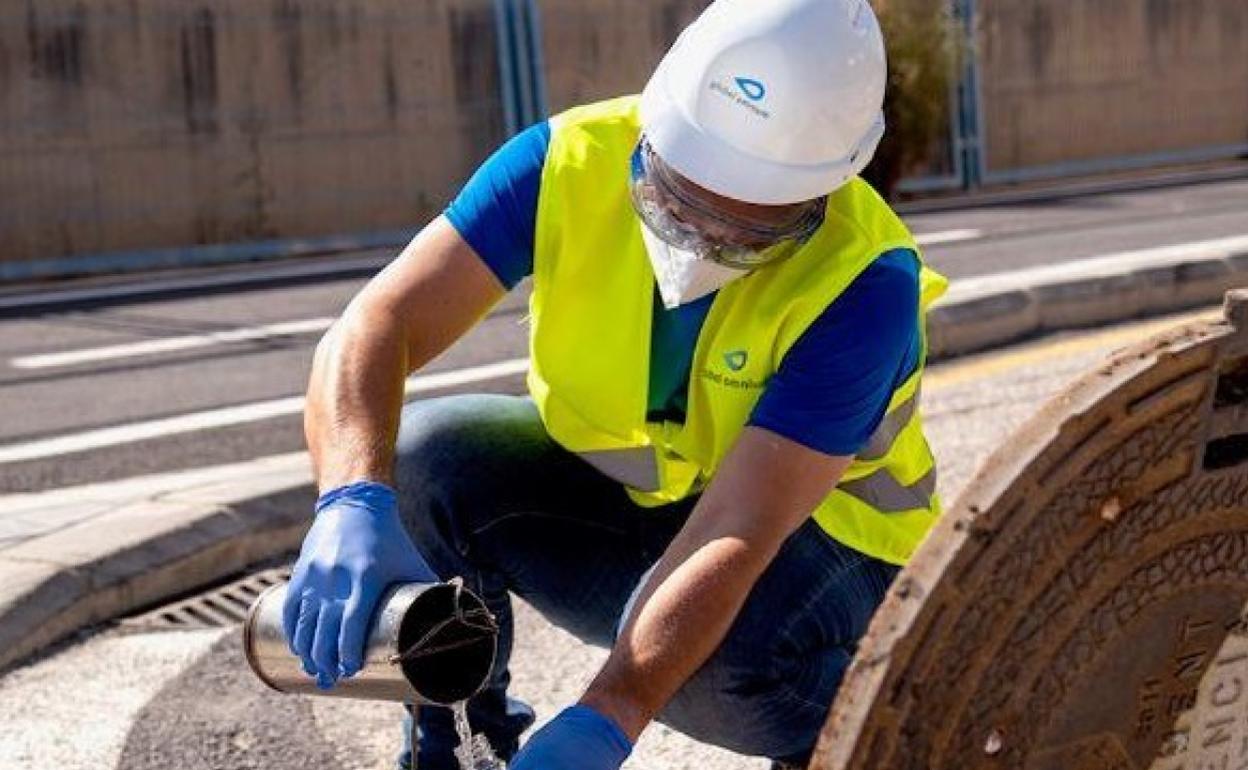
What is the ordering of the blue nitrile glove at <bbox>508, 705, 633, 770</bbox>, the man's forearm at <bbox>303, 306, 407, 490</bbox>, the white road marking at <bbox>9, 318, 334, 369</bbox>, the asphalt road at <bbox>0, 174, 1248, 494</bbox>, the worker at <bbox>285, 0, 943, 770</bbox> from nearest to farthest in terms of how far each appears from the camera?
the blue nitrile glove at <bbox>508, 705, 633, 770</bbox> < the worker at <bbox>285, 0, 943, 770</bbox> < the man's forearm at <bbox>303, 306, 407, 490</bbox> < the asphalt road at <bbox>0, 174, 1248, 494</bbox> < the white road marking at <bbox>9, 318, 334, 369</bbox>

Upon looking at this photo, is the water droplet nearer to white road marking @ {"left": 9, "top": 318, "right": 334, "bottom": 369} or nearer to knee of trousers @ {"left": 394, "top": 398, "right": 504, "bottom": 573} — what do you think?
knee of trousers @ {"left": 394, "top": 398, "right": 504, "bottom": 573}

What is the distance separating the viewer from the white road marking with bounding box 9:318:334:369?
29.9ft

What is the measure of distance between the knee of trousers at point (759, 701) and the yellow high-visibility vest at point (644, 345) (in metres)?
0.23

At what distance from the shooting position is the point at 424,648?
2518 mm

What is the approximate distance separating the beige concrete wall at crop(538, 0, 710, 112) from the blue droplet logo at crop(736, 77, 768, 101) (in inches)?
516

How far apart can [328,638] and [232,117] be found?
1197 cm

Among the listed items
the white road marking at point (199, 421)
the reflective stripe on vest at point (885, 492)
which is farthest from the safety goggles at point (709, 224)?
the white road marking at point (199, 421)

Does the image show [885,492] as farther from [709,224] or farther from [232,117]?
[232,117]

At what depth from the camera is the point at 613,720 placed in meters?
2.38

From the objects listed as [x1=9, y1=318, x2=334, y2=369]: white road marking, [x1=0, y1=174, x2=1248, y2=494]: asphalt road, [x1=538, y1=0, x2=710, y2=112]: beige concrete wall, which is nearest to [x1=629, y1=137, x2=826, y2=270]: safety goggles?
[x1=0, y1=174, x2=1248, y2=494]: asphalt road

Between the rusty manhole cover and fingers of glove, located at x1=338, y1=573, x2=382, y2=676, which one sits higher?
the rusty manhole cover

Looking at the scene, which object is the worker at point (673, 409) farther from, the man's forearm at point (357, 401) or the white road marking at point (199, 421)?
the white road marking at point (199, 421)

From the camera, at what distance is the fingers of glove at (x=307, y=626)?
2.61 m

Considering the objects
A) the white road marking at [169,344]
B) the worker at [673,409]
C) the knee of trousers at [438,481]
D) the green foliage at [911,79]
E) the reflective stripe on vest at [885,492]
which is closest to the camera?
the worker at [673,409]
